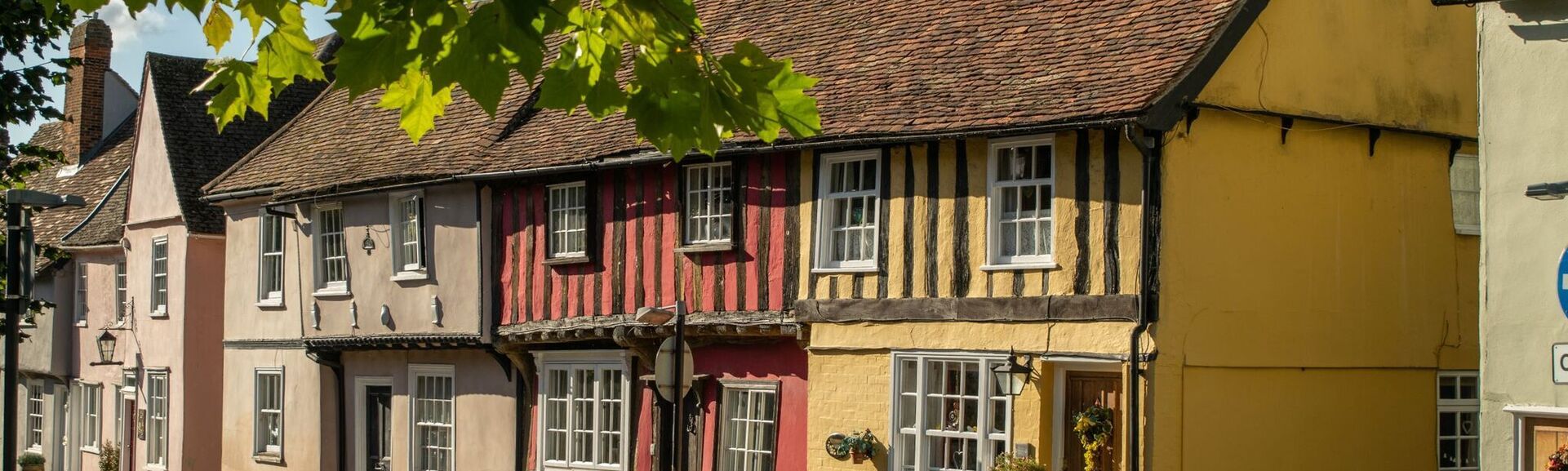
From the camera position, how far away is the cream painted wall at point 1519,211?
12102mm

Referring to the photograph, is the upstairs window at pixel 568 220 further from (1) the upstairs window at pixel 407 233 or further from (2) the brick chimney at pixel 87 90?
(2) the brick chimney at pixel 87 90

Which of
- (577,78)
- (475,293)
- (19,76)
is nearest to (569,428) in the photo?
(475,293)

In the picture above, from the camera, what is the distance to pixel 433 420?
2414 cm

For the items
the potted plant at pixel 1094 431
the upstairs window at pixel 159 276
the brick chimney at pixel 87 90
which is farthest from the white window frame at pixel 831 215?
the brick chimney at pixel 87 90

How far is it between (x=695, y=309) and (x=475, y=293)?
159 inches

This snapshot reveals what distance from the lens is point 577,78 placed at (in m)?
6.20

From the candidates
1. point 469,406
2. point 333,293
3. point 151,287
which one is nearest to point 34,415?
point 151,287

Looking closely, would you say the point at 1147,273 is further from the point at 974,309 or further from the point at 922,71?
the point at 922,71

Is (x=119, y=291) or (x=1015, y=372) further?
(x=119, y=291)

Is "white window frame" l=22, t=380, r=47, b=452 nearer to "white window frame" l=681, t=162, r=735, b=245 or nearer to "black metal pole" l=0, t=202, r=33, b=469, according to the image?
"black metal pole" l=0, t=202, r=33, b=469

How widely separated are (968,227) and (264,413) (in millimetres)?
13959

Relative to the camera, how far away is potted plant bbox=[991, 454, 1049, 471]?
16.2m

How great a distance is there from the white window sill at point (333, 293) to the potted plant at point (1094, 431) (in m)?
12.1

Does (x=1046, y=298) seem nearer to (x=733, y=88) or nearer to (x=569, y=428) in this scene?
(x=569, y=428)
